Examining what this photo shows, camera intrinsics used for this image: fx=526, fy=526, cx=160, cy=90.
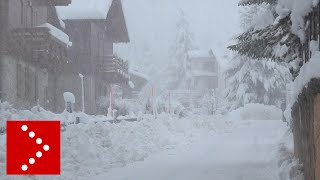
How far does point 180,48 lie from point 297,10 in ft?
173

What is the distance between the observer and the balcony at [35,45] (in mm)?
20844

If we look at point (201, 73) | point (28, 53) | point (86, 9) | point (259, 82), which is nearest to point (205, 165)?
point (28, 53)

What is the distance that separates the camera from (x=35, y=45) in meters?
21.6

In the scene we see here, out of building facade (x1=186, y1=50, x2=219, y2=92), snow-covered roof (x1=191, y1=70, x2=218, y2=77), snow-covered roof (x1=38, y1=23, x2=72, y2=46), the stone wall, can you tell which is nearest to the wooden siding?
snow-covered roof (x1=38, y1=23, x2=72, y2=46)

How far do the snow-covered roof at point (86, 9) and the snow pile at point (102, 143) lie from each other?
1175 centimetres

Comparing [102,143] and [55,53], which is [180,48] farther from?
[102,143]

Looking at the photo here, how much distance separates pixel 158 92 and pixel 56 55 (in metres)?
34.0

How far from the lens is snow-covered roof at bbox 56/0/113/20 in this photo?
29.2 m

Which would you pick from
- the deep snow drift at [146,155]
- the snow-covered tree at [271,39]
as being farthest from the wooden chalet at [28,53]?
the snow-covered tree at [271,39]

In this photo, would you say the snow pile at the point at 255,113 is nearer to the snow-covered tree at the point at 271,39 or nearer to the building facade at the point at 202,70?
the building facade at the point at 202,70

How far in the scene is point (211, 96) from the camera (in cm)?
4697

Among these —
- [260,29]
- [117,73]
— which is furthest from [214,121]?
[260,29]

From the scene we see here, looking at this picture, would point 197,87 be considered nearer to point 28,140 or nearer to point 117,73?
point 117,73

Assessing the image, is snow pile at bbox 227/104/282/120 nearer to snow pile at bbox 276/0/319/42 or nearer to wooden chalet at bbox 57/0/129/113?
wooden chalet at bbox 57/0/129/113
